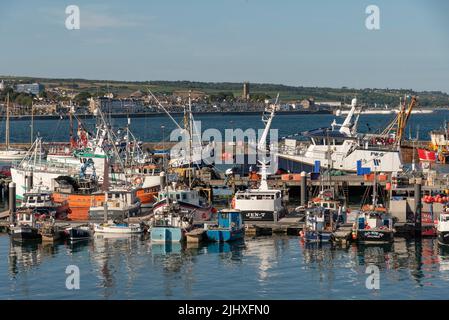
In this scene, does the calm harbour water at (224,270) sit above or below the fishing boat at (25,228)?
below

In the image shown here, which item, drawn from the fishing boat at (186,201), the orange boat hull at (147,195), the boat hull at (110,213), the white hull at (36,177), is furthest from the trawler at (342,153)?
the boat hull at (110,213)

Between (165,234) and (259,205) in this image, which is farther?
(259,205)

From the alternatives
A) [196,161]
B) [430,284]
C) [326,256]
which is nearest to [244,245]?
[326,256]

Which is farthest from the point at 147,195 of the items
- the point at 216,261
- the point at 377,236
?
the point at 377,236

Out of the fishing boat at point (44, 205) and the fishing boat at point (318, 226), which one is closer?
the fishing boat at point (318, 226)

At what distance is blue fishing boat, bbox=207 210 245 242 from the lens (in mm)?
53688

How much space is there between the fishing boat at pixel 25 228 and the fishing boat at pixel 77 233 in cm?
162

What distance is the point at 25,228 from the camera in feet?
180

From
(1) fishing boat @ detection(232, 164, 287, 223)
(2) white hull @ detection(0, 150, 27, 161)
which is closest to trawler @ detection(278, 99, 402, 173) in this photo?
(1) fishing boat @ detection(232, 164, 287, 223)

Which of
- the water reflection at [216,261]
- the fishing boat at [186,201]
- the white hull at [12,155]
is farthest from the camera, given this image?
the white hull at [12,155]

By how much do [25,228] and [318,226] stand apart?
650 inches

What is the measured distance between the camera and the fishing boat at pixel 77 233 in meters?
54.9

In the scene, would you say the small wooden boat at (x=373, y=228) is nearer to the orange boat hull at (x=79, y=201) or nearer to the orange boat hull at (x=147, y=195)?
the orange boat hull at (x=147, y=195)

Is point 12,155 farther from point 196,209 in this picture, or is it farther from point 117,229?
point 117,229
